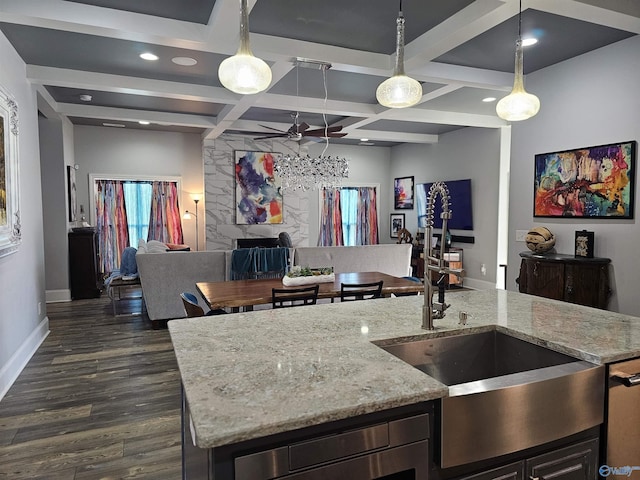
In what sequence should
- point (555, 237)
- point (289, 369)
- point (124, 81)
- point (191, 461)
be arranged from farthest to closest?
point (124, 81) → point (555, 237) → point (191, 461) → point (289, 369)

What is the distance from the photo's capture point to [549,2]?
8.86ft

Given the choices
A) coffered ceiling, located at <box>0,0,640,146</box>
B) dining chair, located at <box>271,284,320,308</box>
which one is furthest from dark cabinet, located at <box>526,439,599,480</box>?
coffered ceiling, located at <box>0,0,640,146</box>

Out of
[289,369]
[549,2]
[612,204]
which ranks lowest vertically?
[289,369]

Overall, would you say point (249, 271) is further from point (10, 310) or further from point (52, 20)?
point (52, 20)

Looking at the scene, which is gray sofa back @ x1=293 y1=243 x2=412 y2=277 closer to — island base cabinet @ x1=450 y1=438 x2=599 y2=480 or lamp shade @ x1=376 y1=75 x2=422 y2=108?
lamp shade @ x1=376 y1=75 x2=422 y2=108

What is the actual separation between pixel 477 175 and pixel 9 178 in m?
6.59

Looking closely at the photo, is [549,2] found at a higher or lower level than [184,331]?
higher

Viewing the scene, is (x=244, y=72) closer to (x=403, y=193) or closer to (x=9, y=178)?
(x=9, y=178)

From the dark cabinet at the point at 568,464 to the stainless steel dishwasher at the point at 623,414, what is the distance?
0.07 m

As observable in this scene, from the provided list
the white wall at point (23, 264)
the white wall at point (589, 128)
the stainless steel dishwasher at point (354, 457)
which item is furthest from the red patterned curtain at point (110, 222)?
the stainless steel dishwasher at point (354, 457)

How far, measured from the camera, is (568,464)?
136 cm

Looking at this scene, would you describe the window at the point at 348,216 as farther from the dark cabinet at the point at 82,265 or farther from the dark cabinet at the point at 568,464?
the dark cabinet at the point at 568,464

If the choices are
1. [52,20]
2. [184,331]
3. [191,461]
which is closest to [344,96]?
[52,20]

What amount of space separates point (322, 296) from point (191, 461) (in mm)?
2347
